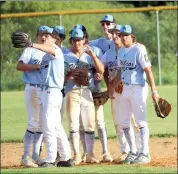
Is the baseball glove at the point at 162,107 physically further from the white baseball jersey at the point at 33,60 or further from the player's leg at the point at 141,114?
the white baseball jersey at the point at 33,60

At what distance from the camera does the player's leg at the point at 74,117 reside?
10.7 meters

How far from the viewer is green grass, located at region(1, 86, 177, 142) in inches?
582

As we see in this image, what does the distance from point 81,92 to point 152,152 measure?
6.97 feet

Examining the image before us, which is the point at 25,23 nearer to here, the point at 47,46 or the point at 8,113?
the point at 8,113

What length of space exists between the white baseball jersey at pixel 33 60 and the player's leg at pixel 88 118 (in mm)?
986

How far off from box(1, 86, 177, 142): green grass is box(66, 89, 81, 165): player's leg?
3.44 metres

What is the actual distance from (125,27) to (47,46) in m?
1.26

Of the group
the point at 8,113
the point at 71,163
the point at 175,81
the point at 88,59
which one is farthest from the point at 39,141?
the point at 175,81

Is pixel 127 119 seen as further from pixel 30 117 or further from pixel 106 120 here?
pixel 106 120

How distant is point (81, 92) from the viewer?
10.9 m

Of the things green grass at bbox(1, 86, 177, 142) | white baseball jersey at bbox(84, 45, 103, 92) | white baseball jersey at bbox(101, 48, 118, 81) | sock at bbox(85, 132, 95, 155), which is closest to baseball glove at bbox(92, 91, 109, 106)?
white baseball jersey at bbox(84, 45, 103, 92)

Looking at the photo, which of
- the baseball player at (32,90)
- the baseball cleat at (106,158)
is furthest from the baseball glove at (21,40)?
the baseball cleat at (106,158)

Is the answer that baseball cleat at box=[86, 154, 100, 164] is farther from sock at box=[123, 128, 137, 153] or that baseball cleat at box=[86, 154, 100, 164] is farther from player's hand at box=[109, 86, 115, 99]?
player's hand at box=[109, 86, 115, 99]

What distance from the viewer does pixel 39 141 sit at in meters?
10.4
